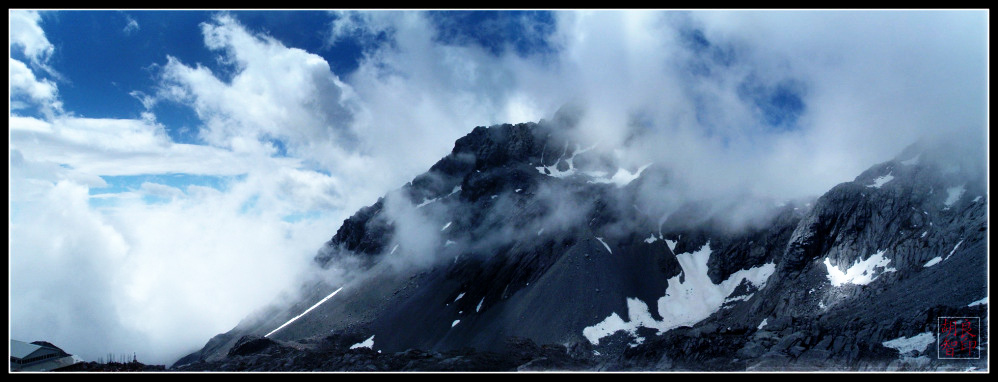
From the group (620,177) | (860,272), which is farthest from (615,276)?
(620,177)

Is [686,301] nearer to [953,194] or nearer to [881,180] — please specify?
[881,180]

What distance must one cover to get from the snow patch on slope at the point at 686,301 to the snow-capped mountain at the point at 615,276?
1.32 feet

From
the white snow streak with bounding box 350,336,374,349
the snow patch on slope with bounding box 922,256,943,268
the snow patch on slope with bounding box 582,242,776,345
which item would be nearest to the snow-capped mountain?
the snow patch on slope with bounding box 922,256,943,268

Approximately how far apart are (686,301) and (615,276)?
47.1 ft

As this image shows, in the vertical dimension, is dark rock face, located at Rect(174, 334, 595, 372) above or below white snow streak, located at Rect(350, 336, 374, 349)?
above

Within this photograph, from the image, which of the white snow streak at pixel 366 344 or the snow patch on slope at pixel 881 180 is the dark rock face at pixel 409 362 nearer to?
the white snow streak at pixel 366 344

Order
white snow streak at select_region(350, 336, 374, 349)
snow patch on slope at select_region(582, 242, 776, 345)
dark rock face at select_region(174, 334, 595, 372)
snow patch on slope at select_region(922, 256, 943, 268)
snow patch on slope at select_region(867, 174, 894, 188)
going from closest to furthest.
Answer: dark rock face at select_region(174, 334, 595, 372), snow patch on slope at select_region(922, 256, 943, 268), snow patch on slope at select_region(582, 242, 776, 345), snow patch on slope at select_region(867, 174, 894, 188), white snow streak at select_region(350, 336, 374, 349)

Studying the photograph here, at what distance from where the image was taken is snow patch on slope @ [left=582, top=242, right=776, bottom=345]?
88.3m

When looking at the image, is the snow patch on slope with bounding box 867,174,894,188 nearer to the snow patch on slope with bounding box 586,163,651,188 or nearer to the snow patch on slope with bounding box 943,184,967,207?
the snow patch on slope with bounding box 943,184,967,207

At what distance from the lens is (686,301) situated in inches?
3907

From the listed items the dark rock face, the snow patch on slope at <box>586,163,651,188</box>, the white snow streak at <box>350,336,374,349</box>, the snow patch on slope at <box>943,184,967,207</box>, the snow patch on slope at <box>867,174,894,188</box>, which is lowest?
the white snow streak at <box>350,336,374,349</box>

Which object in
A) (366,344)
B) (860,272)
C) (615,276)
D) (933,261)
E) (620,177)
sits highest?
(620,177)

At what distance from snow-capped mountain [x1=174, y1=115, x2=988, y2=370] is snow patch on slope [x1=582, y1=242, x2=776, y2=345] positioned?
0.40 metres

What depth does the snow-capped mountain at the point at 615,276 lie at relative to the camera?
185 feet
